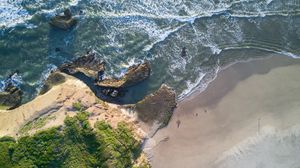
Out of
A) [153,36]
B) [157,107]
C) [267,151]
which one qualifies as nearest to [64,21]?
[153,36]

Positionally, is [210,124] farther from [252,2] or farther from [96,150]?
[252,2]

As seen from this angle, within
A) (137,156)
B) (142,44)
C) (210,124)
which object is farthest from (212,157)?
(142,44)

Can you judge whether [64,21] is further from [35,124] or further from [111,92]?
[35,124]

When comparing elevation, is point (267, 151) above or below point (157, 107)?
below

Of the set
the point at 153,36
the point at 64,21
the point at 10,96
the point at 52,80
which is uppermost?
the point at 153,36

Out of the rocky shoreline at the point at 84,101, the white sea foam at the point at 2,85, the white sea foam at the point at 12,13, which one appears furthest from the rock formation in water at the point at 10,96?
the white sea foam at the point at 12,13

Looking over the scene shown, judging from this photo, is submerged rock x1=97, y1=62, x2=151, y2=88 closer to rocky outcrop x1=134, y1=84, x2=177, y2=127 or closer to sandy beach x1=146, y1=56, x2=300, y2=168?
rocky outcrop x1=134, y1=84, x2=177, y2=127

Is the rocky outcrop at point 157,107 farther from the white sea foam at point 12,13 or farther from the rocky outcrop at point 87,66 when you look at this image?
the white sea foam at point 12,13
